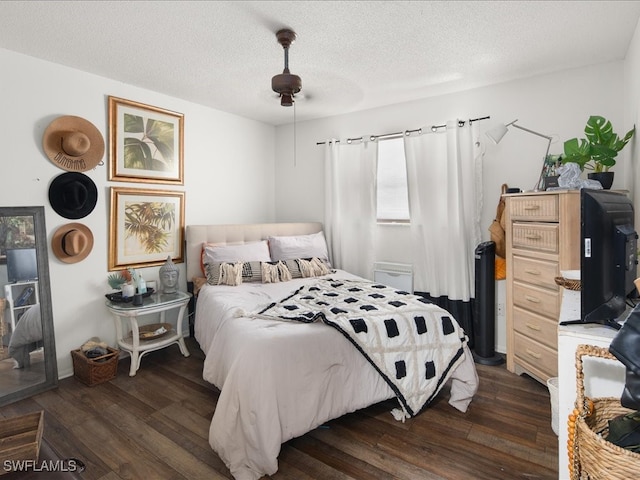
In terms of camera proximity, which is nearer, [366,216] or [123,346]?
[123,346]

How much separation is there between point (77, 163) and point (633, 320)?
3527 mm

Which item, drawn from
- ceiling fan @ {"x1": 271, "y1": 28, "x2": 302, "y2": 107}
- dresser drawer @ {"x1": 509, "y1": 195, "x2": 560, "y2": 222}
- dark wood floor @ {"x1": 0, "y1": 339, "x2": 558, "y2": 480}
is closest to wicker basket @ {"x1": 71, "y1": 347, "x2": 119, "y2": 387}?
dark wood floor @ {"x1": 0, "y1": 339, "x2": 558, "y2": 480}

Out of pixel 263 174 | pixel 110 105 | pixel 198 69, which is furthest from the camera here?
pixel 263 174

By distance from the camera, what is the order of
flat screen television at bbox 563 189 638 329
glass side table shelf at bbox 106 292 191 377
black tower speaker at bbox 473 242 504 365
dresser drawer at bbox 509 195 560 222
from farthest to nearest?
black tower speaker at bbox 473 242 504 365 < glass side table shelf at bbox 106 292 191 377 < dresser drawer at bbox 509 195 560 222 < flat screen television at bbox 563 189 638 329

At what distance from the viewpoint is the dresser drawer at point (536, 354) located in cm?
248

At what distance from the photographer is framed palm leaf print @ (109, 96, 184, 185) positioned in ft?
10.3

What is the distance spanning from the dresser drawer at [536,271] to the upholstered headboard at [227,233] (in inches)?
87.7

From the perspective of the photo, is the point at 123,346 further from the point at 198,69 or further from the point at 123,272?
the point at 198,69

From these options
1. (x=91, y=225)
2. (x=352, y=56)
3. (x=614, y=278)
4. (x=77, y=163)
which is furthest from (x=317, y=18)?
(x=91, y=225)

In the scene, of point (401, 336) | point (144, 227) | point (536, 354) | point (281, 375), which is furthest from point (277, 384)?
point (144, 227)

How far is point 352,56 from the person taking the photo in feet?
8.62

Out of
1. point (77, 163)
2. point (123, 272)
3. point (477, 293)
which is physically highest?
point (77, 163)

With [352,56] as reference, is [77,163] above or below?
below

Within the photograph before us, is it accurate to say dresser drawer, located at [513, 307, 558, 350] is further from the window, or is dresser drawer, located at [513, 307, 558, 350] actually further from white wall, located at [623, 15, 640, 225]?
the window
